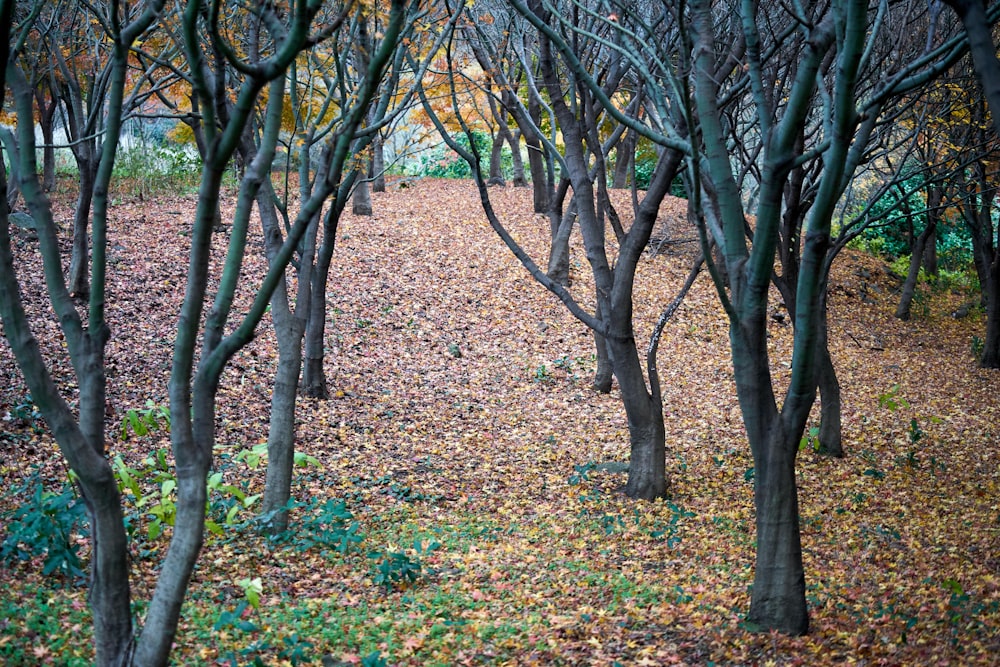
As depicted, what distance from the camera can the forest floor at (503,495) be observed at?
4.68m

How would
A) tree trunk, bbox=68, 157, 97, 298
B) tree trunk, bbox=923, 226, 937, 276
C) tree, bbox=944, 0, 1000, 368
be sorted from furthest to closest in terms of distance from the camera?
tree trunk, bbox=923, 226, 937, 276, tree trunk, bbox=68, 157, 97, 298, tree, bbox=944, 0, 1000, 368

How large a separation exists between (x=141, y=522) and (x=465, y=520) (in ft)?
8.56

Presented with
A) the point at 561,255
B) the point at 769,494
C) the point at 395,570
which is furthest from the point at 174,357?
the point at 561,255

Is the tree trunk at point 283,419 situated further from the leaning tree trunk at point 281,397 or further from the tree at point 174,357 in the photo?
the tree at point 174,357

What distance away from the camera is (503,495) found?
25.6 feet

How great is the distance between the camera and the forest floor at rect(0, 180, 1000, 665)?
4680 millimetres

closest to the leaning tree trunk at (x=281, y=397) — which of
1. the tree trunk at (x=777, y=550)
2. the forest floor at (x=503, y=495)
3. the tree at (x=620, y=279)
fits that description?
the forest floor at (x=503, y=495)

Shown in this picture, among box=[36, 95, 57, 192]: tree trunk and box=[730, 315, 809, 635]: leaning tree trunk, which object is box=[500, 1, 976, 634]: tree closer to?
box=[730, 315, 809, 635]: leaning tree trunk

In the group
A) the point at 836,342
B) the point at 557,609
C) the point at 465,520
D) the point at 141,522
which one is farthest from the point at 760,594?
the point at 836,342

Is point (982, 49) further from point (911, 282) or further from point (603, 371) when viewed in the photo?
point (911, 282)

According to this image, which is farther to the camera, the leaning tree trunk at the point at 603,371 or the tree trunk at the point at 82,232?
the leaning tree trunk at the point at 603,371

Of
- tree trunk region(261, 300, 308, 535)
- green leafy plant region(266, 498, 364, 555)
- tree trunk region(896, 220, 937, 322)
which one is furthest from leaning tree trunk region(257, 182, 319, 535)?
tree trunk region(896, 220, 937, 322)

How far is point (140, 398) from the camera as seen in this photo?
8.79 metres

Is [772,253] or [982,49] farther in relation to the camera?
[772,253]
